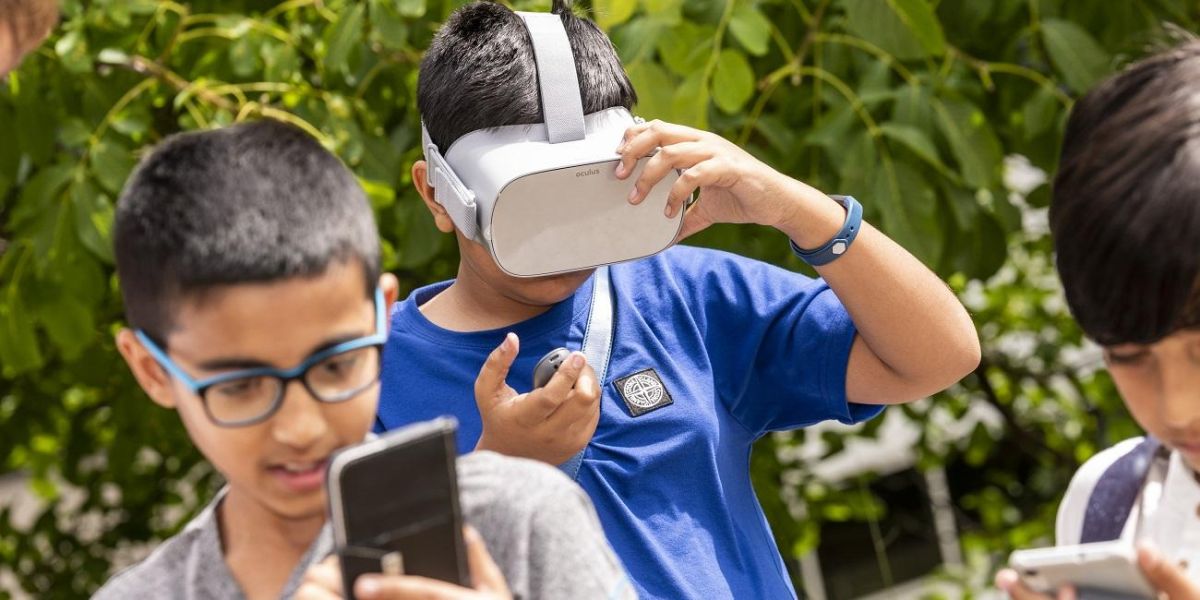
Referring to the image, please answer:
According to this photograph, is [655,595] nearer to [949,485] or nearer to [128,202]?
[128,202]

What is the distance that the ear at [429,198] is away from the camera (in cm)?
183

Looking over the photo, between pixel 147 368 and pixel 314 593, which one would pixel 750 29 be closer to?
pixel 147 368

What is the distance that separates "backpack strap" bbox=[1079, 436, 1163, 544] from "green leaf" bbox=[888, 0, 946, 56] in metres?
1.17

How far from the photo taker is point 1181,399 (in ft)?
3.94

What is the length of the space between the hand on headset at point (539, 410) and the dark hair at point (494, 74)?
30 centimetres

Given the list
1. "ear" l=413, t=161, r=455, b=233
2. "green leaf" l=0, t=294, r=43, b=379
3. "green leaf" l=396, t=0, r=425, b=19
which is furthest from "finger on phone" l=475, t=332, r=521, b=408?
"green leaf" l=0, t=294, r=43, b=379

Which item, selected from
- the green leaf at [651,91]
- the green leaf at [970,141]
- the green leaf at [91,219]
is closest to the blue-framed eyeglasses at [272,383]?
the green leaf at [651,91]

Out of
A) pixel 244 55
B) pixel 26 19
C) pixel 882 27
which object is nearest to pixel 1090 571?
pixel 26 19

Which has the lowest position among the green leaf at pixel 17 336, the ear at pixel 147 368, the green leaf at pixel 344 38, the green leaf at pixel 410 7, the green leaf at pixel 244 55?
the green leaf at pixel 17 336

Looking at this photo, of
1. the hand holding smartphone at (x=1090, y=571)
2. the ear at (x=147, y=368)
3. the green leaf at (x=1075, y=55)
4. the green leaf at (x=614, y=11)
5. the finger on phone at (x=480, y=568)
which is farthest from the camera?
the green leaf at (x=1075, y=55)

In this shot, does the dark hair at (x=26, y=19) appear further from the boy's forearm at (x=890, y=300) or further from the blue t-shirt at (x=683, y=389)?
the boy's forearm at (x=890, y=300)

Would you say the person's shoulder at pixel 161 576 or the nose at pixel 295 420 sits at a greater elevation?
the nose at pixel 295 420

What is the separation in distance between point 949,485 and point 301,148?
13.6ft

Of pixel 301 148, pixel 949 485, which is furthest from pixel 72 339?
pixel 949 485
